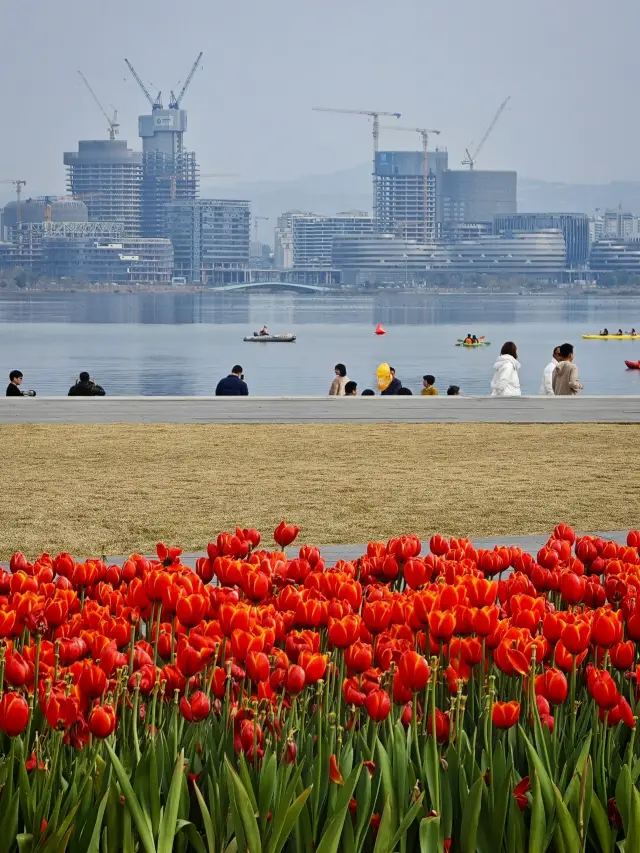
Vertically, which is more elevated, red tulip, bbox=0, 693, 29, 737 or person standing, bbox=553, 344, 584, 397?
person standing, bbox=553, 344, 584, 397

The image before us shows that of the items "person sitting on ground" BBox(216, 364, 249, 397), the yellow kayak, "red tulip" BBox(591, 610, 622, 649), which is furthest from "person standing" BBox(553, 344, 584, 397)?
the yellow kayak

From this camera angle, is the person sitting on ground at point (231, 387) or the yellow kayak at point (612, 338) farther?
the yellow kayak at point (612, 338)

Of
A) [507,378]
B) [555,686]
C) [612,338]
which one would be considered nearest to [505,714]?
[555,686]

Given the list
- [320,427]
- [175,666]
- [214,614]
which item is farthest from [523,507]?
[175,666]

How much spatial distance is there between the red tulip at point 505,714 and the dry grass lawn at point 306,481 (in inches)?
213

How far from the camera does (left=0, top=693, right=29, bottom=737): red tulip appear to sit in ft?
8.15

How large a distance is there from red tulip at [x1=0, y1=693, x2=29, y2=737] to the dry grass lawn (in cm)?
535

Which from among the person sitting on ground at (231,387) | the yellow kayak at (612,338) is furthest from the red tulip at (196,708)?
the yellow kayak at (612,338)

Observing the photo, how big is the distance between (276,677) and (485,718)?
431 millimetres

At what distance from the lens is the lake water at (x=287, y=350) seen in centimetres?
6300

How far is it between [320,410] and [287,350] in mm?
74020

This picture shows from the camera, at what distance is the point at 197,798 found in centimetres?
253

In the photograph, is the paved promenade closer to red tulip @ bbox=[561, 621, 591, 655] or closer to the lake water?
red tulip @ bbox=[561, 621, 591, 655]

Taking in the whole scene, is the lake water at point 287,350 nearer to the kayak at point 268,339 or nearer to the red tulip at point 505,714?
the kayak at point 268,339
